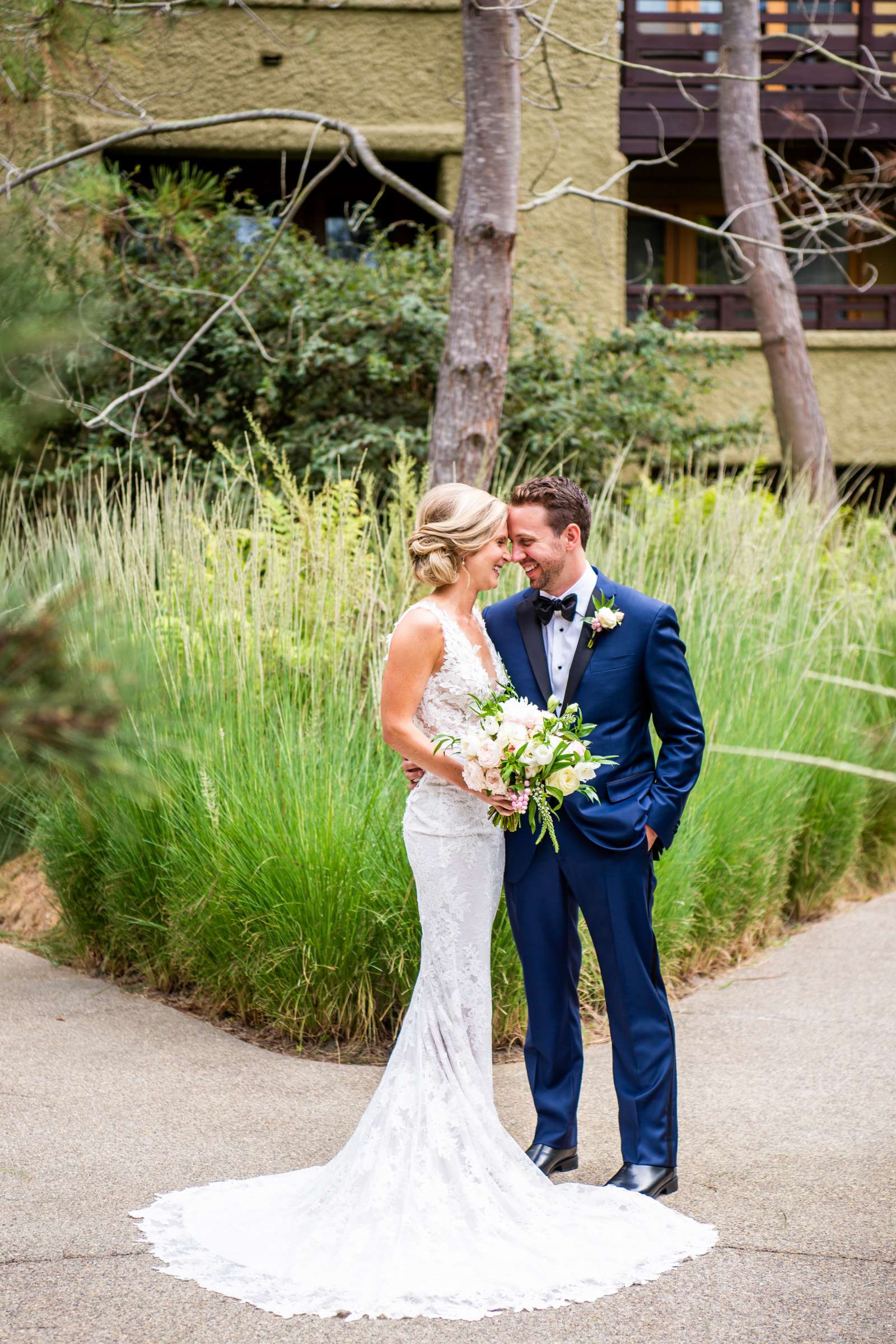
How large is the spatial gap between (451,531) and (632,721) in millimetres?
770

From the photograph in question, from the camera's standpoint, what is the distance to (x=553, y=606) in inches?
155

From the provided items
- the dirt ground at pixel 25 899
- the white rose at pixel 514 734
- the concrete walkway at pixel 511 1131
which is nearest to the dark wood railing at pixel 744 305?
the dirt ground at pixel 25 899

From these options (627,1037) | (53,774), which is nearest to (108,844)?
(627,1037)

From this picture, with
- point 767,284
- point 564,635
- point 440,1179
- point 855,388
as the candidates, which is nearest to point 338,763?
point 564,635

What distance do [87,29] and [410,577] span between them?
9.88 ft

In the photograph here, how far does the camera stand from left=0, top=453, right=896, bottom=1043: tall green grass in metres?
5.06

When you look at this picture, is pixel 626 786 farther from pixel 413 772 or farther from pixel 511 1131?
pixel 511 1131

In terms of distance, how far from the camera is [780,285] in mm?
11680

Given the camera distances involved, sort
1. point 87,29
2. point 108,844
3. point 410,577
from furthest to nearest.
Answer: point 410,577 < point 108,844 < point 87,29

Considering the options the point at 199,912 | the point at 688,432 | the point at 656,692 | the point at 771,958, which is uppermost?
the point at 688,432

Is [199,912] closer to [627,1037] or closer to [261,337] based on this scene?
[627,1037]

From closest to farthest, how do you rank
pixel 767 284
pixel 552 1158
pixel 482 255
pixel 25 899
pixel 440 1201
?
pixel 440 1201 → pixel 552 1158 → pixel 25 899 → pixel 482 255 → pixel 767 284

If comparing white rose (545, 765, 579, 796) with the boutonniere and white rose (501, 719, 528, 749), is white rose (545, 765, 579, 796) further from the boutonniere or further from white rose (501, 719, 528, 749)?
the boutonniere

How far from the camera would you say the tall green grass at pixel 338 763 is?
506cm
